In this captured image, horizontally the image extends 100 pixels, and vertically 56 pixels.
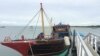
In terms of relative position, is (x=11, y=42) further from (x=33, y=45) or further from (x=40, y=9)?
(x=40, y=9)

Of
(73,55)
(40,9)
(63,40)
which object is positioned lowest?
(73,55)

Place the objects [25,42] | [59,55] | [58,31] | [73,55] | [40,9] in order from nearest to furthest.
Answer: [25,42]
[59,55]
[40,9]
[73,55]
[58,31]

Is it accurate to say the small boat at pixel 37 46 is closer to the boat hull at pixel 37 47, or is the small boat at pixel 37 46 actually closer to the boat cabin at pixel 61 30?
the boat hull at pixel 37 47

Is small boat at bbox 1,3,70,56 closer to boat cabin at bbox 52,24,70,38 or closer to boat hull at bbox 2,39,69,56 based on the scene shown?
boat hull at bbox 2,39,69,56

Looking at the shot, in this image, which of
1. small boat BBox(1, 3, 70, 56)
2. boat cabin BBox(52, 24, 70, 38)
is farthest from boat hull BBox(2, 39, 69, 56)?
boat cabin BBox(52, 24, 70, 38)

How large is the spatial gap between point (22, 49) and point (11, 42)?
2.73 ft

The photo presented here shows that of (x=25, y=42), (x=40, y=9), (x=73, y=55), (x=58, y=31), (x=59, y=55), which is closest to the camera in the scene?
(x=25, y=42)

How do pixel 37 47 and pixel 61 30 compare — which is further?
pixel 61 30

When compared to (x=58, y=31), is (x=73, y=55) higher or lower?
lower

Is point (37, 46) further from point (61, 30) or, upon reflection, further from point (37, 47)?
point (61, 30)

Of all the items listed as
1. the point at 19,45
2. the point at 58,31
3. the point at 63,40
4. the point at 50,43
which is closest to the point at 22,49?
the point at 19,45

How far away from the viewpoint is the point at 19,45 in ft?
58.2

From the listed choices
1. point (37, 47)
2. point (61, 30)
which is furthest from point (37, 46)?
point (61, 30)

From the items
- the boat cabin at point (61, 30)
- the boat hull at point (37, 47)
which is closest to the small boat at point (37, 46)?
Result: the boat hull at point (37, 47)
